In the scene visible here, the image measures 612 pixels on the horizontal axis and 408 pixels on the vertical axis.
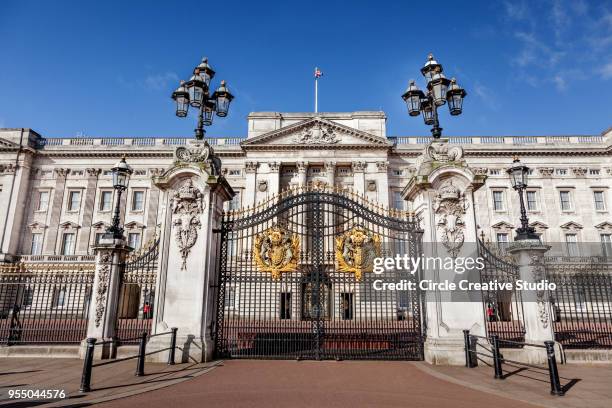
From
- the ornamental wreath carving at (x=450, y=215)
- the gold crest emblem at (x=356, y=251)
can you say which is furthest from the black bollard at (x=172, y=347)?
the ornamental wreath carving at (x=450, y=215)

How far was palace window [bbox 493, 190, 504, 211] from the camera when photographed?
130 feet

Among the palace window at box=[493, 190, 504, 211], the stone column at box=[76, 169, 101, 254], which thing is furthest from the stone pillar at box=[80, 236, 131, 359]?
the palace window at box=[493, 190, 504, 211]

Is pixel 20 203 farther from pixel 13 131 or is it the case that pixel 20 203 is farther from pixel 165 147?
pixel 165 147

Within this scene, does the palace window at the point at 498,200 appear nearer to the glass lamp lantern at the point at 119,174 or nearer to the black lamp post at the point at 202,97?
the black lamp post at the point at 202,97

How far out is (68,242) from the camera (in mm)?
39969

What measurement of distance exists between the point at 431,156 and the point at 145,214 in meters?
36.2

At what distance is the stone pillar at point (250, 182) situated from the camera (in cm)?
3828

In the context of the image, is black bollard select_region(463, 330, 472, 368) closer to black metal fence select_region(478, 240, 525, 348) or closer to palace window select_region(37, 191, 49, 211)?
black metal fence select_region(478, 240, 525, 348)

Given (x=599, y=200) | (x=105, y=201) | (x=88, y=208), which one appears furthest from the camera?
A: (x=105, y=201)

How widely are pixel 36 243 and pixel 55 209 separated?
4100 mm

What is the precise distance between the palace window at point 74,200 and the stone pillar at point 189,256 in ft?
123

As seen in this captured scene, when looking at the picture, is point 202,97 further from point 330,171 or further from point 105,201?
point 105,201

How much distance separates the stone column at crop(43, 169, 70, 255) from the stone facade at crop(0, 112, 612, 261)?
0.11 metres

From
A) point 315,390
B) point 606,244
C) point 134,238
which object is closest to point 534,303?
point 315,390
